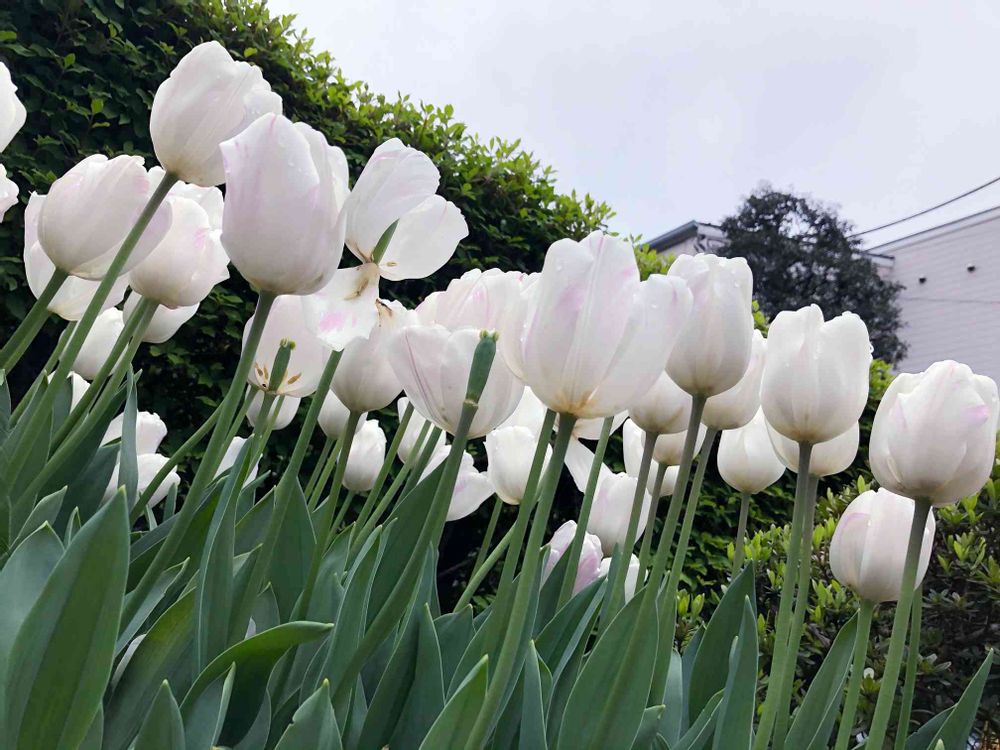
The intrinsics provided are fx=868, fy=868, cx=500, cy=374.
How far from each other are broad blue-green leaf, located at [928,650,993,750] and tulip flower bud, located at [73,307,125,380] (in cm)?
120

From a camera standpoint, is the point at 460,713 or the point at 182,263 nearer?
the point at 460,713

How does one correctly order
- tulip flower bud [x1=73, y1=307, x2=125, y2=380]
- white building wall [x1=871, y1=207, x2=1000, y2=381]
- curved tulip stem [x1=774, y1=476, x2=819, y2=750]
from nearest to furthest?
curved tulip stem [x1=774, y1=476, x2=819, y2=750], tulip flower bud [x1=73, y1=307, x2=125, y2=380], white building wall [x1=871, y1=207, x2=1000, y2=381]

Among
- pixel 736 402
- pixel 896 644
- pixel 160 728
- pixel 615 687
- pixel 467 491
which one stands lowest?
pixel 160 728

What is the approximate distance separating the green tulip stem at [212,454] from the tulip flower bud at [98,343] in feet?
2.47

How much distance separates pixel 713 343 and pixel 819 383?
0.38ft

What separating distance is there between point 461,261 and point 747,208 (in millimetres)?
18403

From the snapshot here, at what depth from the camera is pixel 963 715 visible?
0.86 m

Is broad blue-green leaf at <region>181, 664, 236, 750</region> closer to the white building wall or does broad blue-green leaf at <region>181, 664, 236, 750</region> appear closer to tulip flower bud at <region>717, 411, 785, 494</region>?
tulip flower bud at <region>717, 411, 785, 494</region>

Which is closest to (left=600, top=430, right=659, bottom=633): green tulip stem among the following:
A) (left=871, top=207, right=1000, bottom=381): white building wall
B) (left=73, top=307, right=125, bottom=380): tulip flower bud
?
(left=73, top=307, right=125, bottom=380): tulip flower bud

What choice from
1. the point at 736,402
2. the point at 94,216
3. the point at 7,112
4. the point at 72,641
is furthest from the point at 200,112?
the point at 736,402

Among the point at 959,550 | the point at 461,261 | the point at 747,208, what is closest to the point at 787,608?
the point at 959,550

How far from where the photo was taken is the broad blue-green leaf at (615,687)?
64 centimetres

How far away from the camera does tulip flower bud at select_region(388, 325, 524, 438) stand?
67 cm

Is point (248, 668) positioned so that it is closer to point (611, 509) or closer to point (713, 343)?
point (713, 343)
